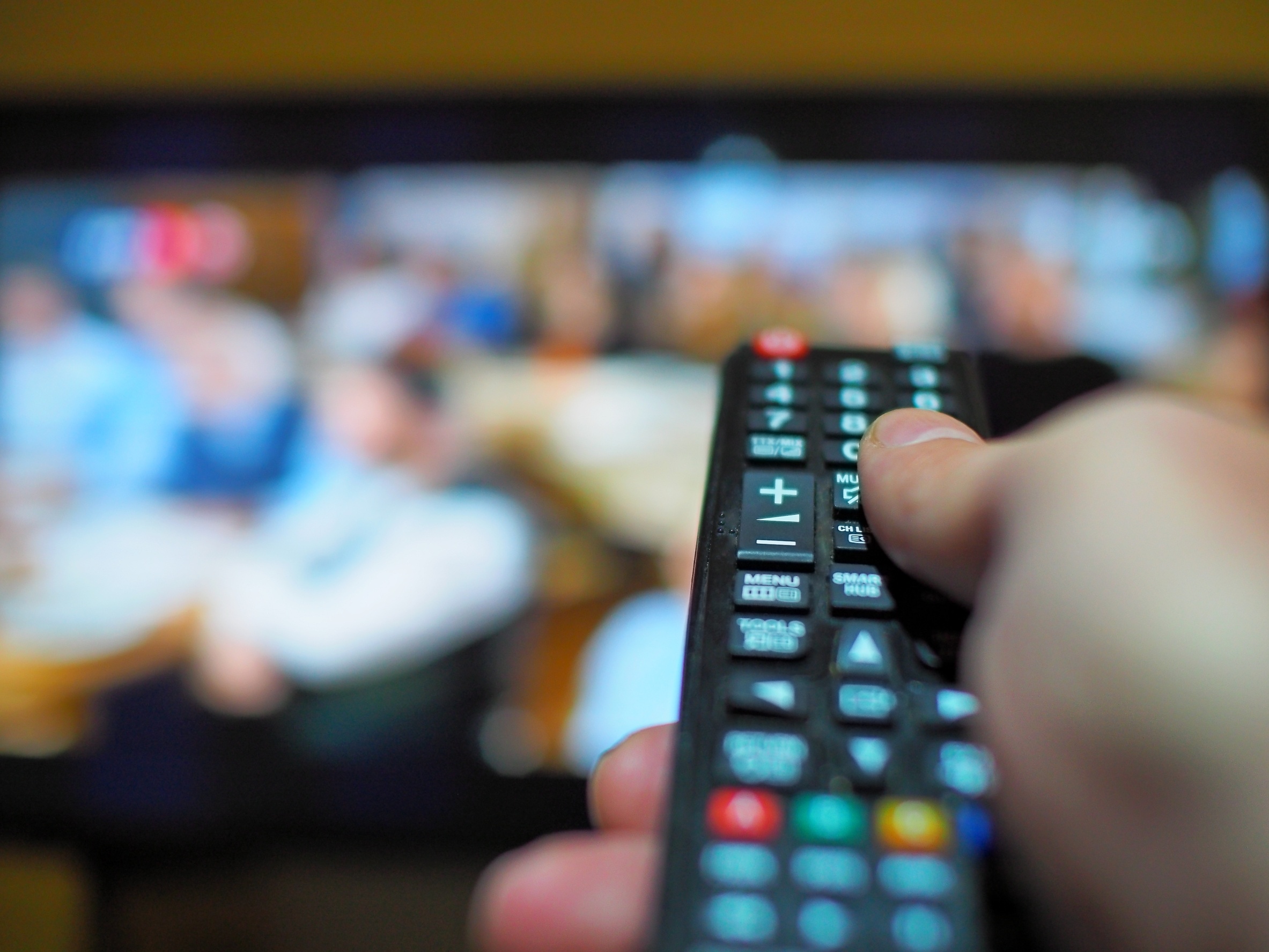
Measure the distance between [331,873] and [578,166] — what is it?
0.67 meters

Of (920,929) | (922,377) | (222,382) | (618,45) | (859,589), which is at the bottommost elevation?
(920,929)

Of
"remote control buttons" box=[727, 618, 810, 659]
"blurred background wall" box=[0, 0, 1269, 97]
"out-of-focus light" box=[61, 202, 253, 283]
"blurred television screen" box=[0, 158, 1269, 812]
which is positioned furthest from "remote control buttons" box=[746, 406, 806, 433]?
"out-of-focus light" box=[61, 202, 253, 283]

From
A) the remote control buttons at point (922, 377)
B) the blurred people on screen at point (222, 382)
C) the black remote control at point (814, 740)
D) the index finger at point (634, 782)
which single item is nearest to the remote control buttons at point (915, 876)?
the black remote control at point (814, 740)

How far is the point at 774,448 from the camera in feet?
1.40

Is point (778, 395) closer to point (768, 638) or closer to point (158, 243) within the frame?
point (768, 638)

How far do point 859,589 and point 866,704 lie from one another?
0.16 feet

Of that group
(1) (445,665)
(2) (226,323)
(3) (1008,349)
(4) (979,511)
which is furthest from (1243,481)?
(2) (226,323)

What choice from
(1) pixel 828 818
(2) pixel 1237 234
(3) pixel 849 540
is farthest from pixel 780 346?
(2) pixel 1237 234

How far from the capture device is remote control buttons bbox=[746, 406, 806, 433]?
436 millimetres

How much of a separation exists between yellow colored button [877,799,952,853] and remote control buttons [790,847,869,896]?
0.01m

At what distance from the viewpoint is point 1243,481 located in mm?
288

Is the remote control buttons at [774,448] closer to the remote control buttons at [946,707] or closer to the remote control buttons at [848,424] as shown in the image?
the remote control buttons at [848,424]

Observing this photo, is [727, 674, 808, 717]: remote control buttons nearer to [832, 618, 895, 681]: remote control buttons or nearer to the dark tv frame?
[832, 618, 895, 681]: remote control buttons

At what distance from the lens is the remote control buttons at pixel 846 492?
397 mm
